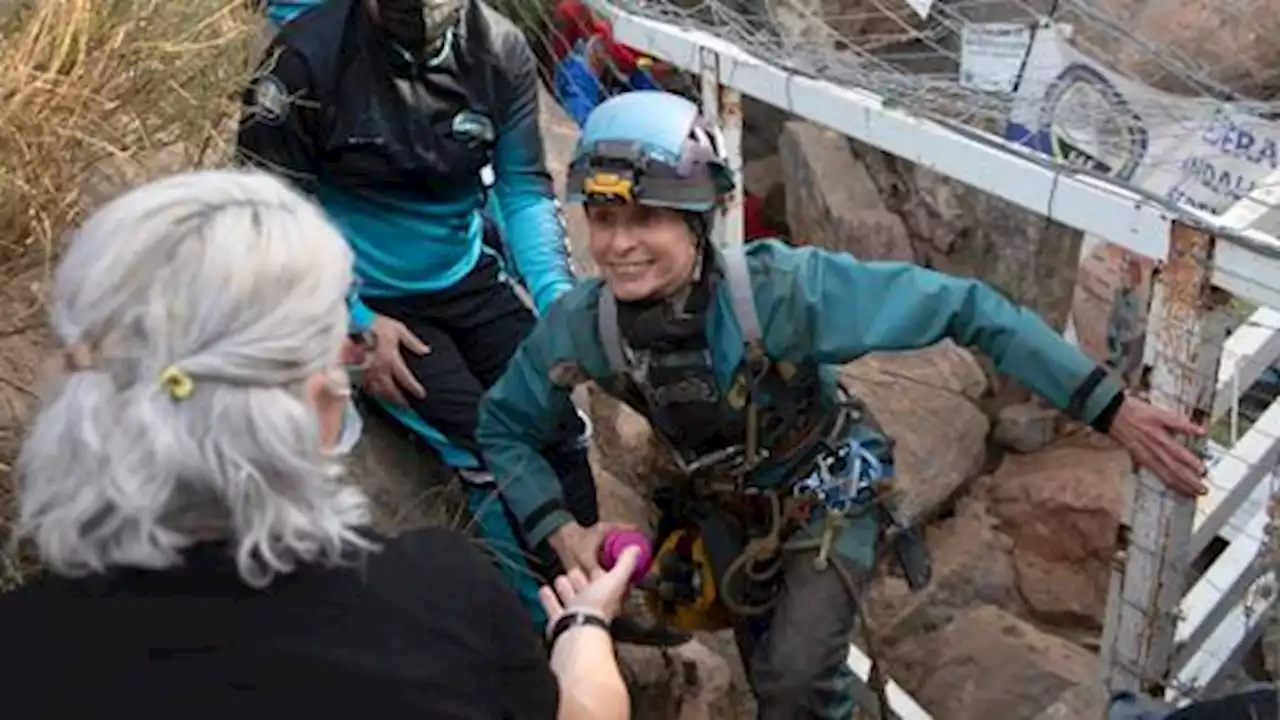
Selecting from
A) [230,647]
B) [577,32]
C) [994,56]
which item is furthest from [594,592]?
Answer: [577,32]

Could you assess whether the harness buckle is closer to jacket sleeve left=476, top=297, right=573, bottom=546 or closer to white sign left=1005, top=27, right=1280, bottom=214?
jacket sleeve left=476, top=297, right=573, bottom=546

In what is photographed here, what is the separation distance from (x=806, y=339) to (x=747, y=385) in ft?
0.45

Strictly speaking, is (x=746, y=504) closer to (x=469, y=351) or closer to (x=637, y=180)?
(x=637, y=180)

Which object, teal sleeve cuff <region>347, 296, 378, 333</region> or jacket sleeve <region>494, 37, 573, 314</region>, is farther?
jacket sleeve <region>494, 37, 573, 314</region>

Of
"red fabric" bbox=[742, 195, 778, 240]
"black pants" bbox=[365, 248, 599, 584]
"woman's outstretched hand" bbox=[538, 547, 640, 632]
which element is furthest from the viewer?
"red fabric" bbox=[742, 195, 778, 240]

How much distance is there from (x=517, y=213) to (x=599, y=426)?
1.02m

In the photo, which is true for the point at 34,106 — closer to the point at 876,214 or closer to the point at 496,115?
the point at 496,115

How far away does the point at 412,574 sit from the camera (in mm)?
1937

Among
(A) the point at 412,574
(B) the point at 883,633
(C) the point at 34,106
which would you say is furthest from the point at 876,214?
(A) the point at 412,574

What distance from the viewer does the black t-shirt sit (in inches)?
69.3

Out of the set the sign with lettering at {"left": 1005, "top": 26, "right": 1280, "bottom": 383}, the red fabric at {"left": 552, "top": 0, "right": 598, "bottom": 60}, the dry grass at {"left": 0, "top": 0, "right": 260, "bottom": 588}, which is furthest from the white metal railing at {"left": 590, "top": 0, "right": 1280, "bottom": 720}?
the red fabric at {"left": 552, "top": 0, "right": 598, "bottom": 60}

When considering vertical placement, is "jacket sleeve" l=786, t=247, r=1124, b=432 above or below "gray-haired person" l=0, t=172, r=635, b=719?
below

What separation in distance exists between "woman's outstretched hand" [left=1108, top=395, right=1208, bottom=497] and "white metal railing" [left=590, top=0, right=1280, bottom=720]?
0.06 metres

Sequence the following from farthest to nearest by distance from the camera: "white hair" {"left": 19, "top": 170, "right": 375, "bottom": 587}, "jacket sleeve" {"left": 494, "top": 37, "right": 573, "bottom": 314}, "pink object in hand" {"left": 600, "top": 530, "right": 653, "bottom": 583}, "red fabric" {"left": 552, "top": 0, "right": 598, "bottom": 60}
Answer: "red fabric" {"left": 552, "top": 0, "right": 598, "bottom": 60} < "jacket sleeve" {"left": 494, "top": 37, "right": 573, "bottom": 314} < "pink object in hand" {"left": 600, "top": 530, "right": 653, "bottom": 583} < "white hair" {"left": 19, "top": 170, "right": 375, "bottom": 587}
